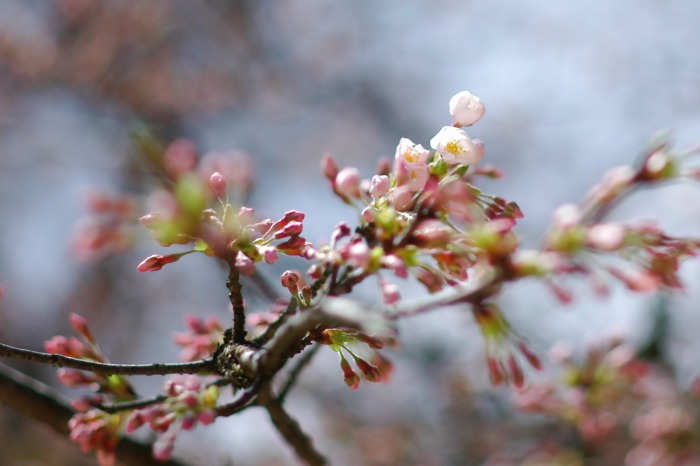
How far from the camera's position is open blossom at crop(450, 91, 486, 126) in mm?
1384

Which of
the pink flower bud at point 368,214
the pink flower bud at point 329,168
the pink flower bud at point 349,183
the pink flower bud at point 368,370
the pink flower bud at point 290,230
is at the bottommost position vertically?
the pink flower bud at point 368,370

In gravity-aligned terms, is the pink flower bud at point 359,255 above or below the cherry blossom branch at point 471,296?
above

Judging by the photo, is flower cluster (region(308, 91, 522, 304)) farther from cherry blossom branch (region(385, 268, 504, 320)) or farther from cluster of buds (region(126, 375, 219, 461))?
cluster of buds (region(126, 375, 219, 461))

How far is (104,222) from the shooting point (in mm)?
1303

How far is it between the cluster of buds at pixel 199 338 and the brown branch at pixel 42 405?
1.24 feet

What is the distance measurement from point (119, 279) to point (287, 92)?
2.95 metres

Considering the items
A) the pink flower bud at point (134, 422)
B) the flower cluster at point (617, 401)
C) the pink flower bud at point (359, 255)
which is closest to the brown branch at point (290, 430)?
the pink flower bud at point (134, 422)

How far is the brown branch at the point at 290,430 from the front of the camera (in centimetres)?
143

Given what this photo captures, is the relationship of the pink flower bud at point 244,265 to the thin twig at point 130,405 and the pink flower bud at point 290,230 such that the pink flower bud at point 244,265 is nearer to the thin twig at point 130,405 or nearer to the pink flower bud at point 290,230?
the pink flower bud at point 290,230

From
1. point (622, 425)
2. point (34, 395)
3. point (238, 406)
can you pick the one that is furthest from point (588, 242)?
point (622, 425)

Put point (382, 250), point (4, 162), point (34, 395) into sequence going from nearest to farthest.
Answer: point (382, 250) → point (34, 395) → point (4, 162)

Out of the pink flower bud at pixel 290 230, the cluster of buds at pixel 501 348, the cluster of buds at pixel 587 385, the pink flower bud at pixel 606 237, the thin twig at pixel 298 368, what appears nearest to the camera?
the pink flower bud at pixel 606 237

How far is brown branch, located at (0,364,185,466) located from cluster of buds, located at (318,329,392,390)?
2.59 ft

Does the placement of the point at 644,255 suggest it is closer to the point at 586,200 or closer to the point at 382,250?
the point at 586,200
